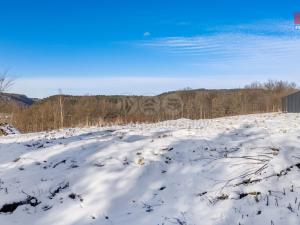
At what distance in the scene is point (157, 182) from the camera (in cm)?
644

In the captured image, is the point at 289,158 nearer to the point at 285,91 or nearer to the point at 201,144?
the point at 201,144

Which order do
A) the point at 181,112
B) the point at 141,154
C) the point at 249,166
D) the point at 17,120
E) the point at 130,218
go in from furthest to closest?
the point at 181,112
the point at 17,120
the point at 141,154
the point at 249,166
the point at 130,218

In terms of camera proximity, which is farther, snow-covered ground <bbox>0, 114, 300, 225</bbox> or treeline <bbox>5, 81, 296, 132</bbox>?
treeline <bbox>5, 81, 296, 132</bbox>

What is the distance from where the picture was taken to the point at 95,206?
5.86 metres

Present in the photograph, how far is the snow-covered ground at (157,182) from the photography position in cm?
529

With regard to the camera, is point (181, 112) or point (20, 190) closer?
point (20, 190)

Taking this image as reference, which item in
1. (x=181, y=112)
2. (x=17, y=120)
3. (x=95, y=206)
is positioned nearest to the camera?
(x=95, y=206)

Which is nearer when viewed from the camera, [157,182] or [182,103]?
[157,182]

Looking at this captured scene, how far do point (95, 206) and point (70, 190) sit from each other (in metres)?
0.76

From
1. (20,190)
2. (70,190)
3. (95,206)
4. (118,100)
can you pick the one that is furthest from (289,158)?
(118,100)

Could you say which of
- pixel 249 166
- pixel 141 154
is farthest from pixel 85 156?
pixel 249 166

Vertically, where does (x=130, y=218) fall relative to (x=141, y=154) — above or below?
below

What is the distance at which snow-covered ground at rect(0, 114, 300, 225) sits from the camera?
5.29 metres

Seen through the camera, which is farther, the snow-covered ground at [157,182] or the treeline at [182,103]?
the treeline at [182,103]
